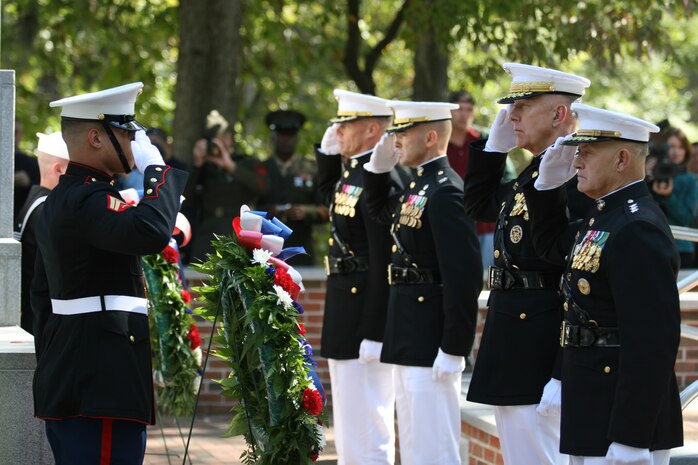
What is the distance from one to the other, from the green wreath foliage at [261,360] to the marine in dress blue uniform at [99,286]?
1.31 feet

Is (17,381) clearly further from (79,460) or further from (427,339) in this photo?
(427,339)

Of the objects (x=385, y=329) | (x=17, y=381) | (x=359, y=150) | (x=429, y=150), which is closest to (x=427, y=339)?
(x=385, y=329)

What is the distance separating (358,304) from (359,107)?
3.76ft

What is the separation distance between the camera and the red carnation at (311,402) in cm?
505

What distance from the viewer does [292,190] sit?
10.9 meters

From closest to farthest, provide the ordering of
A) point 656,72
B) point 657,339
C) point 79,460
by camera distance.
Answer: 1. point 657,339
2. point 79,460
3. point 656,72

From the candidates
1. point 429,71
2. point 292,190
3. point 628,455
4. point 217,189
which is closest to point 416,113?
point 628,455

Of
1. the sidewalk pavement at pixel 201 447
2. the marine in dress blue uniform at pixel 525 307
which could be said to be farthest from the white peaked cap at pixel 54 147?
the marine in dress blue uniform at pixel 525 307

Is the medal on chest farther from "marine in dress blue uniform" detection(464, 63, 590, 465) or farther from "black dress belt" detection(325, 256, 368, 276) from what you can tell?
"marine in dress blue uniform" detection(464, 63, 590, 465)

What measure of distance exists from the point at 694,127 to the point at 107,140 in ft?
67.8

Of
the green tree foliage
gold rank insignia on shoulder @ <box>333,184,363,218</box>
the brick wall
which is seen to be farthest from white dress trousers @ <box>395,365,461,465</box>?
the green tree foliage

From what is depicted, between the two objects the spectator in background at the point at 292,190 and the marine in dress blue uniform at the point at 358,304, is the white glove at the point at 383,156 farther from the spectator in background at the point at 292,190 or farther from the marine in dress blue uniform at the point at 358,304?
the spectator in background at the point at 292,190

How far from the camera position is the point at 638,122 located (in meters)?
4.56

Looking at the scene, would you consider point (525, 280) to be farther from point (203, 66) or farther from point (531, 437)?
point (203, 66)
